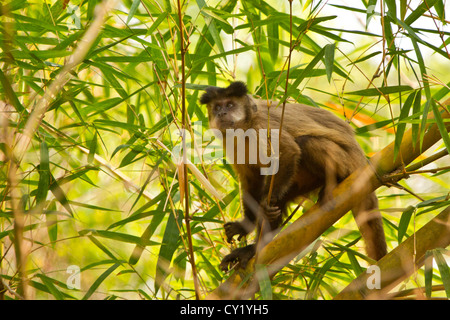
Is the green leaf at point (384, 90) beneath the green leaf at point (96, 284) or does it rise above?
above

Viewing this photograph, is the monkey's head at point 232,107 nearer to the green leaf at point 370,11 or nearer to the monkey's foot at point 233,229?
the monkey's foot at point 233,229

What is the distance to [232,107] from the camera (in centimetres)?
450

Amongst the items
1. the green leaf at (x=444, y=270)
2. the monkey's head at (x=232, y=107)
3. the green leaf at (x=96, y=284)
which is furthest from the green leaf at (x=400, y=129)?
the green leaf at (x=96, y=284)

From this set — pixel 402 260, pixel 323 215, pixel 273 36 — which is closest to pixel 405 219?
pixel 402 260

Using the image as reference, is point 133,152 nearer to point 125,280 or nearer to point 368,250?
point 368,250

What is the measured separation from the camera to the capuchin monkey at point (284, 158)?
405 centimetres

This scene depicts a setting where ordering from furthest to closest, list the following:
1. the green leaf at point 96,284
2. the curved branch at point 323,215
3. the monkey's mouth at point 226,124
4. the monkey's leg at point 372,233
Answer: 1. the monkey's mouth at point 226,124
2. the monkey's leg at point 372,233
3. the green leaf at point 96,284
4. the curved branch at point 323,215

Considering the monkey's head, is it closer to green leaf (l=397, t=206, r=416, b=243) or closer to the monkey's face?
the monkey's face

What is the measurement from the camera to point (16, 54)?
338 centimetres

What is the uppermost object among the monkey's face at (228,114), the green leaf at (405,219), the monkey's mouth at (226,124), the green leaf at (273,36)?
the green leaf at (273,36)

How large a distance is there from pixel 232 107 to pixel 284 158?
76cm

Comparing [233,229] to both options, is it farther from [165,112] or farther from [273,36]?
[273,36]
